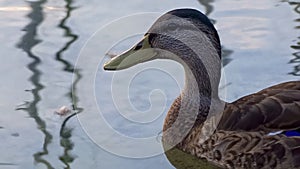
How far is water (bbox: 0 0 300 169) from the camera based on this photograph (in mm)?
4965

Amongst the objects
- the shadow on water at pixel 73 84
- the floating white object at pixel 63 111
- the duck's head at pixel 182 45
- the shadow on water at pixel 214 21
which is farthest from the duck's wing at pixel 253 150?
the shadow on water at pixel 214 21

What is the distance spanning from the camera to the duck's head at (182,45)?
16.7 ft

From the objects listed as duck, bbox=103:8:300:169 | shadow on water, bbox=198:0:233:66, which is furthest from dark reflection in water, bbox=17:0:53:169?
shadow on water, bbox=198:0:233:66

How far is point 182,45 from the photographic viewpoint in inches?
209

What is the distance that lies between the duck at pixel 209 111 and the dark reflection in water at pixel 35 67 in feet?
1.78

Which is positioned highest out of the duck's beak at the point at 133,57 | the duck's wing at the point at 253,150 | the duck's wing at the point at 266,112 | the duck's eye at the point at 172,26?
the duck's eye at the point at 172,26

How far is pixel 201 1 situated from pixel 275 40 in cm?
87

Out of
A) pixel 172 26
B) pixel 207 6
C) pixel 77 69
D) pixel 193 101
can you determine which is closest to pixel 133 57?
pixel 172 26

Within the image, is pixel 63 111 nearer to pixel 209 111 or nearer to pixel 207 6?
pixel 209 111

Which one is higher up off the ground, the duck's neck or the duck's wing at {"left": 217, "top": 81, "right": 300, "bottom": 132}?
the duck's wing at {"left": 217, "top": 81, "right": 300, "bottom": 132}

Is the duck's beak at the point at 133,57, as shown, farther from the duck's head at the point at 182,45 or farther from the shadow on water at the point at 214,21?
the shadow on water at the point at 214,21

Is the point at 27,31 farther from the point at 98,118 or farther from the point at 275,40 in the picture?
the point at 275,40

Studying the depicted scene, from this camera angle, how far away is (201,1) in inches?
271

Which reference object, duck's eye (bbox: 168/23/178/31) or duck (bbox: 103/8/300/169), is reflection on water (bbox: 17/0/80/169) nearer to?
duck (bbox: 103/8/300/169)
